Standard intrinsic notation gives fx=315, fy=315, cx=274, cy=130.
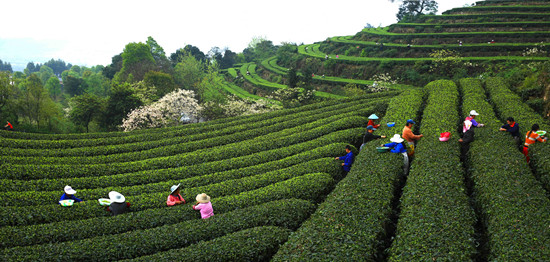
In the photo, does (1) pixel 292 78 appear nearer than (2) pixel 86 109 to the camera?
No

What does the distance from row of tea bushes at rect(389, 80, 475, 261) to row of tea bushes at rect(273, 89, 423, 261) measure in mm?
660

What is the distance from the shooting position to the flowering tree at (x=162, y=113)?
38.9 m

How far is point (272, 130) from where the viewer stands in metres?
26.9

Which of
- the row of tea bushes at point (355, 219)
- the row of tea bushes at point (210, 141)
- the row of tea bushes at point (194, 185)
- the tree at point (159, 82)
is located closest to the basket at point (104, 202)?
the row of tea bushes at point (194, 185)

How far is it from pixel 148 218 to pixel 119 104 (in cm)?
3299

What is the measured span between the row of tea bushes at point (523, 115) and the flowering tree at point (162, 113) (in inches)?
1348

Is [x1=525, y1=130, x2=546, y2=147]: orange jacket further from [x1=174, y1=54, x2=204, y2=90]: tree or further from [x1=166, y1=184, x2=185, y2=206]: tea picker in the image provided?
[x1=174, y1=54, x2=204, y2=90]: tree

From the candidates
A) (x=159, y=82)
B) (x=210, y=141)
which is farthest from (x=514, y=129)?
(x=159, y=82)

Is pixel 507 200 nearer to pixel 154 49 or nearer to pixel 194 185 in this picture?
pixel 194 185

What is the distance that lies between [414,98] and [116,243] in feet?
80.3

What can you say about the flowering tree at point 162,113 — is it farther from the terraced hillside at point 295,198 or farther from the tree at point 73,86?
the tree at point 73,86

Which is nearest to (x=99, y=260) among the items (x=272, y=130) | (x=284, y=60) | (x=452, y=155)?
(x=452, y=155)

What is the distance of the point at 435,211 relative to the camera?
36.2 feet

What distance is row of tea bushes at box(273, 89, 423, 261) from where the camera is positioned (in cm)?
970
